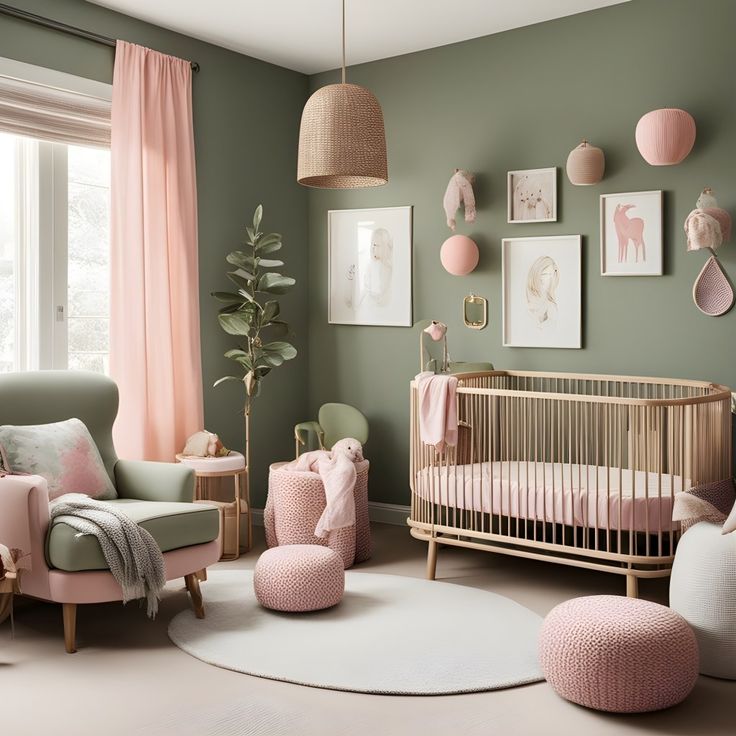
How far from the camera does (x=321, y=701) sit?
101 inches

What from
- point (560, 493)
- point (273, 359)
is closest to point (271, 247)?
point (273, 359)

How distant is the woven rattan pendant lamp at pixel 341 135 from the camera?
126 inches

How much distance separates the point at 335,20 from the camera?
4195 mm

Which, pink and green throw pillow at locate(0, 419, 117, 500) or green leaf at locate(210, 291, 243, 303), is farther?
green leaf at locate(210, 291, 243, 303)

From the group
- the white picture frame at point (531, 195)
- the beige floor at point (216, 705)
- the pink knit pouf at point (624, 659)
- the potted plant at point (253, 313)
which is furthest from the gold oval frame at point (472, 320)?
the pink knit pouf at point (624, 659)

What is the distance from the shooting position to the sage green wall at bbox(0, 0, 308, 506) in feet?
14.3

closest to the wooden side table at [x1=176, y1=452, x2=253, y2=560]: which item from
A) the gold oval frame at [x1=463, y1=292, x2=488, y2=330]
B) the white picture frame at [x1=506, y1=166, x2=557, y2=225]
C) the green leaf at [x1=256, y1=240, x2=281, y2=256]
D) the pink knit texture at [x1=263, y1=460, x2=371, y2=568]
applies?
the pink knit texture at [x1=263, y1=460, x2=371, y2=568]

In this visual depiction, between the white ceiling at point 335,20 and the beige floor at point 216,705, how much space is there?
2720mm

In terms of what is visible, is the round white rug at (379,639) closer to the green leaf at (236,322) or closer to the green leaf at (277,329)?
the green leaf at (236,322)

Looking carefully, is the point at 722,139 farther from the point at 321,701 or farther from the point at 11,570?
the point at 11,570

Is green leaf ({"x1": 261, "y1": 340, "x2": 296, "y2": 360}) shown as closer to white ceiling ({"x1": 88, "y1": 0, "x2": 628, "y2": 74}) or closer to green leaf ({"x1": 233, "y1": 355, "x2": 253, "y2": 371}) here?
green leaf ({"x1": 233, "y1": 355, "x2": 253, "y2": 371})

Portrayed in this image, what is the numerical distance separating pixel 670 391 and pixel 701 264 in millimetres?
559

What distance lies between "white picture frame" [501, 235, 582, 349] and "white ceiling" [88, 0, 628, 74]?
3.36 ft

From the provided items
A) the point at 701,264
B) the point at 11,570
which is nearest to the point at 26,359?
the point at 11,570
